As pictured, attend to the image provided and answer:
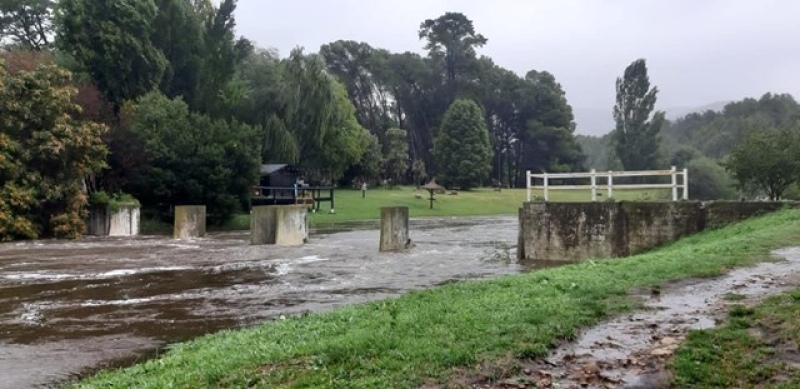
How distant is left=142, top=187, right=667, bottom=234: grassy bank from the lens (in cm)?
4564

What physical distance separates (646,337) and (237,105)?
49.9 metres

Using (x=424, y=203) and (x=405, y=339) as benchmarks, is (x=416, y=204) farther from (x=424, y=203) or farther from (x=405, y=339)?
(x=405, y=339)

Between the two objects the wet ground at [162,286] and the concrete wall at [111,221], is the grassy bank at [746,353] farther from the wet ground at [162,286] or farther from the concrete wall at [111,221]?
the concrete wall at [111,221]

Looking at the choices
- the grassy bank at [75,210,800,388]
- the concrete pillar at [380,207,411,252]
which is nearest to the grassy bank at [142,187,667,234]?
the concrete pillar at [380,207,411,252]

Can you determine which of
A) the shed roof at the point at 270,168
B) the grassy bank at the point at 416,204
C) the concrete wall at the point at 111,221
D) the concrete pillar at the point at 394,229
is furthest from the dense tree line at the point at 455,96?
the concrete pillar at the point at 394,229

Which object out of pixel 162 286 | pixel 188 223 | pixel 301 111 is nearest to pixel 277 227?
pixel 188 223

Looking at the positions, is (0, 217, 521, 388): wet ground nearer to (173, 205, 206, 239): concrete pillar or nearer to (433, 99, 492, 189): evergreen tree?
(173, 205, 206, 239): concrete pillar

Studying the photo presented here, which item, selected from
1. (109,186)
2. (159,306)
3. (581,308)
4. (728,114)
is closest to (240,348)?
(581,308)

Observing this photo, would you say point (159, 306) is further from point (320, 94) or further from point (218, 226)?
point (320, 94)

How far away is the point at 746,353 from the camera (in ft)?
18.2

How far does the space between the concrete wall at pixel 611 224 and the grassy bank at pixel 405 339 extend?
8.11 m

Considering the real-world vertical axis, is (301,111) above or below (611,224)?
above


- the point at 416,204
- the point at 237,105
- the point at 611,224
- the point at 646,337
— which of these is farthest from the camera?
the point at 416,204

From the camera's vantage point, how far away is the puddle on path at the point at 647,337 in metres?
5.27
